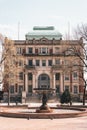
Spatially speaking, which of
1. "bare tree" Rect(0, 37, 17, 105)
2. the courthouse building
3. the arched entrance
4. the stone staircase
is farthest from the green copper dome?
"bare tree" Rect(0, 37, 17, 105)

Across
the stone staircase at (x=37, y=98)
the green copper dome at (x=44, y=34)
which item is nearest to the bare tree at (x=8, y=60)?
the stone staircase at (x=37, y=98)

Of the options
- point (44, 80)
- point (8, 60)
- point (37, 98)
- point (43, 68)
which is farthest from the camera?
point (43, 68)

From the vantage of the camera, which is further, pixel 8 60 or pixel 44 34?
pixel 44 34

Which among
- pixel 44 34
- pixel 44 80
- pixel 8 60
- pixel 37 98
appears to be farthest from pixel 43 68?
pixel 8 60

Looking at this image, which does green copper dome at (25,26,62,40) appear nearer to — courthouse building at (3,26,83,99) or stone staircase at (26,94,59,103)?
courthouse building at (3,26,83,99)

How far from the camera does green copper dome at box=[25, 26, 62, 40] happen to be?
86.6m

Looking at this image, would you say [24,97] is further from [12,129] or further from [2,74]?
[12,129]

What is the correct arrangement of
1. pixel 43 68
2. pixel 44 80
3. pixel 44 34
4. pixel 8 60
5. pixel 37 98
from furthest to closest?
pixel 44 34, pixel 43 68, pixel 44 80, pixel 37 98, pixel 8 60

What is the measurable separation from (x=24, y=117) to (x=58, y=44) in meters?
56.8

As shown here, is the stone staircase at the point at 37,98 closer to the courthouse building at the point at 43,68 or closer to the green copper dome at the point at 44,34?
the courthouse building at the point at 43,68

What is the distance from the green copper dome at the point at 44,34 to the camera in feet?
284

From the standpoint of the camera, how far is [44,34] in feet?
286

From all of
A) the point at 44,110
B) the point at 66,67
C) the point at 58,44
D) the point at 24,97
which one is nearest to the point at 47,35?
the point at 58,44

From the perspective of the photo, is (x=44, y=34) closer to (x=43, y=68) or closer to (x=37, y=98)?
(x=43, y=68)
